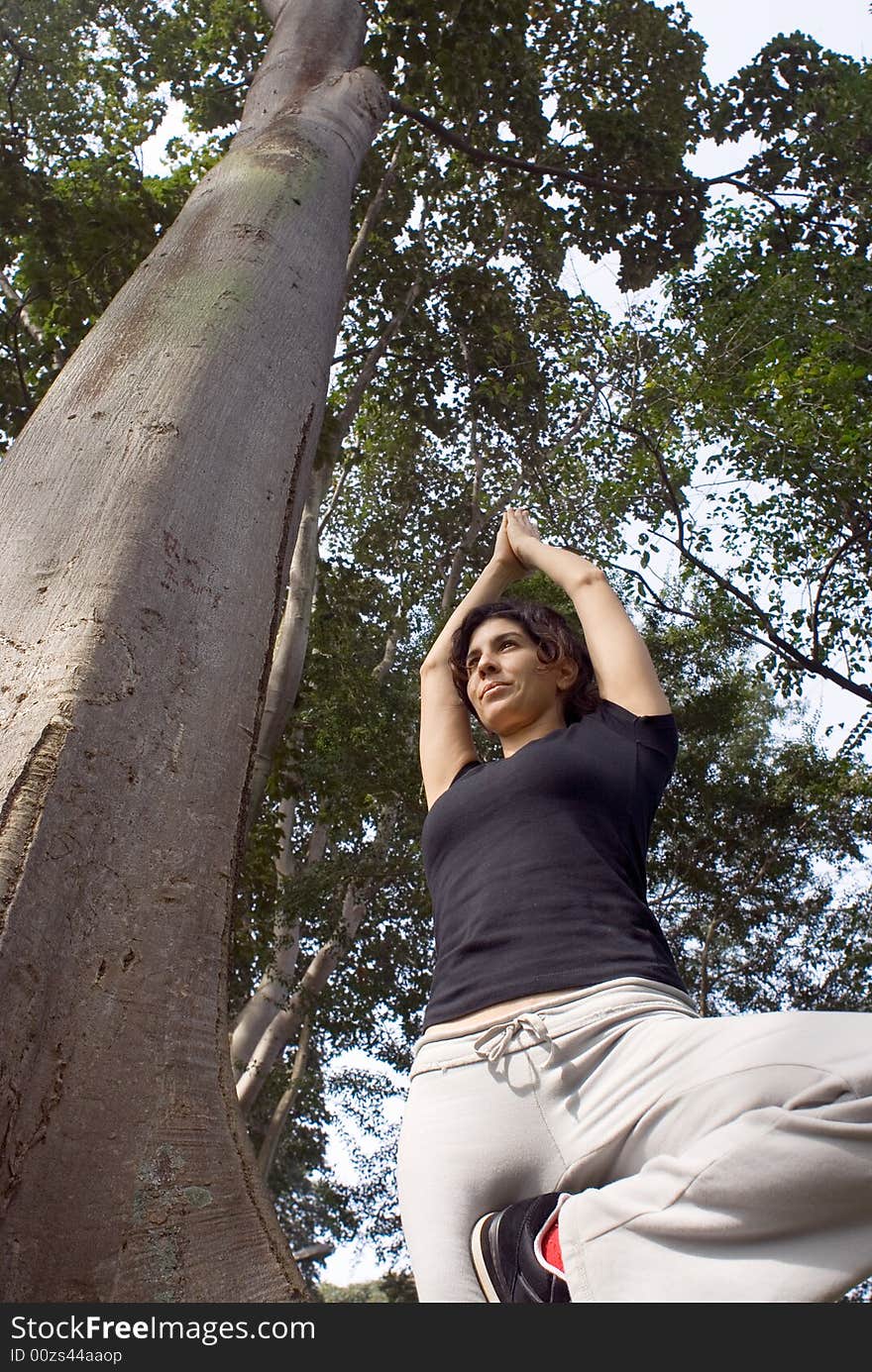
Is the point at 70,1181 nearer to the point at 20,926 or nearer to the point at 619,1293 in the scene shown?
the point at 20,926

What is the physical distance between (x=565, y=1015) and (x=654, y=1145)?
18 centimetres

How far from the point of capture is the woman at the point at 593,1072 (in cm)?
96

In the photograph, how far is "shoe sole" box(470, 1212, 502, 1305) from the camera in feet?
3.56

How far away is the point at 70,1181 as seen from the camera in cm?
106

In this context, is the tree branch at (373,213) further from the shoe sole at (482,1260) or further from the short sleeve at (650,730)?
the shoe sole at (482,1260)

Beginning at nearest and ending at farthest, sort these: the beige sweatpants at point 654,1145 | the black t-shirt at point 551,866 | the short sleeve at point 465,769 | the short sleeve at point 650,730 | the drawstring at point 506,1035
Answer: the beige sweatpants at point 654,1145, the drawstring at point 506,1035, the black t-shirt at point 551,866, the short sleeve at point 650,730, the short sleeve at point 465,769

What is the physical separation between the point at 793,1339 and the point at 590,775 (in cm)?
Answer: 77

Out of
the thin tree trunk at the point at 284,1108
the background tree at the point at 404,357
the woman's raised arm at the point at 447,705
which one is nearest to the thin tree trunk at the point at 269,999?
the background tree at the point at 404,357

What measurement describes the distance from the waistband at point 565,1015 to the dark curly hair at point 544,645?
1.99 ft

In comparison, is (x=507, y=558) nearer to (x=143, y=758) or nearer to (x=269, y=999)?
(x=143, y=758)

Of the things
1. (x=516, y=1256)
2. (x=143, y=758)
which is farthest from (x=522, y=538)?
(x=516, y=1256)

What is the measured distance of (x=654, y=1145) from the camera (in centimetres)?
113

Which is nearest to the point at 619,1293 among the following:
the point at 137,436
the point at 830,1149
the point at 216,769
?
the point at 830,1149

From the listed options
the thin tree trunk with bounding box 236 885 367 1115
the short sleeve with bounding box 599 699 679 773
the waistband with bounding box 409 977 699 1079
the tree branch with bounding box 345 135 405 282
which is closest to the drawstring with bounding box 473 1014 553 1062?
the waistband with bounding box 409 977 699 1079
